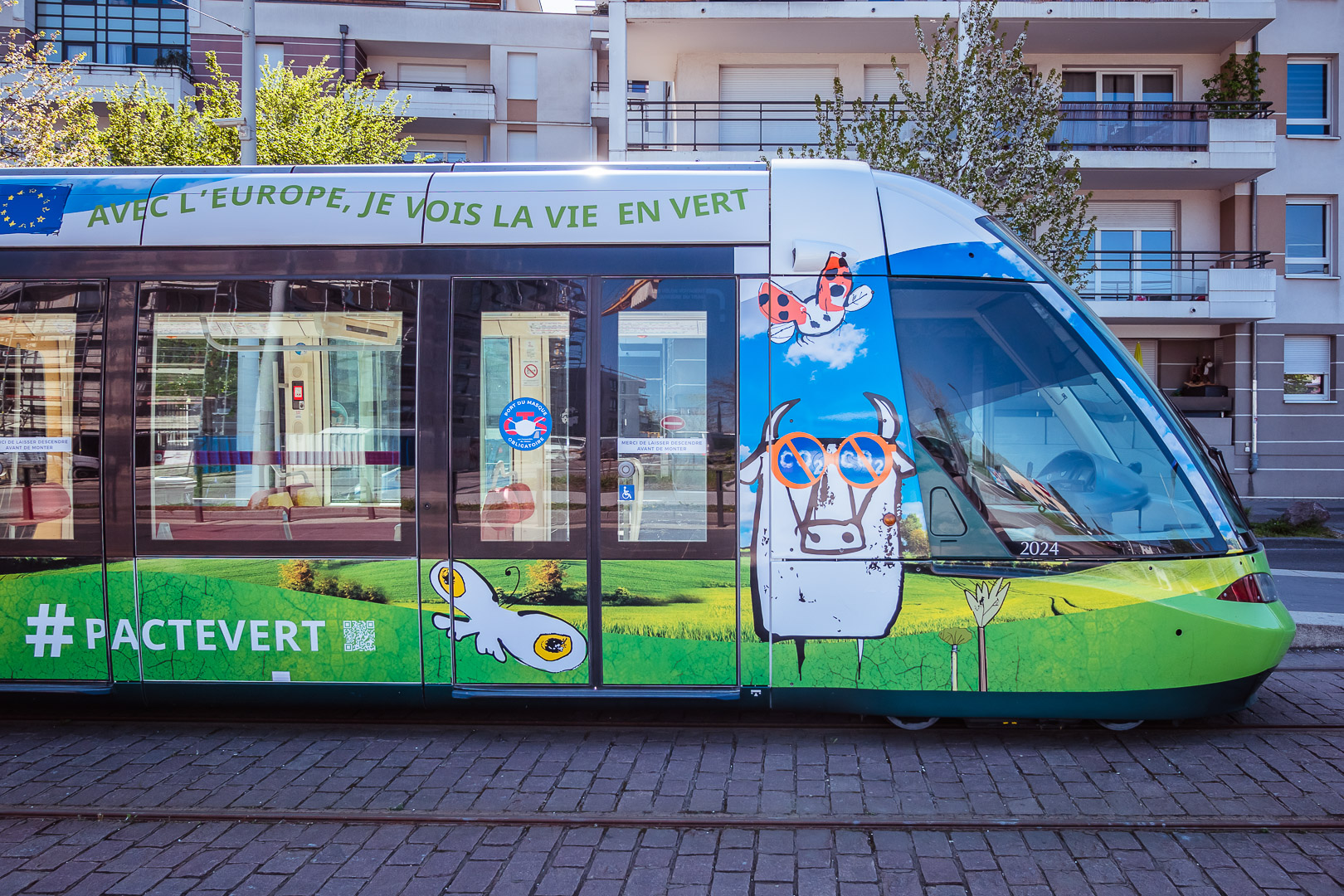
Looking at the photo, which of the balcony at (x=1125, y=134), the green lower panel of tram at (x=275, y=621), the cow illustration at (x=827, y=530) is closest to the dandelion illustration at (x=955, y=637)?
the cow illustration at (x=827, y=530)

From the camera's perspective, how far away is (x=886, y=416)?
15.4 feet

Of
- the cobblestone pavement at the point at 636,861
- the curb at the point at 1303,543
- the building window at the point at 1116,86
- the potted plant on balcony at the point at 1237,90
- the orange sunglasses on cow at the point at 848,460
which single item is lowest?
the cobblestone pavement at the point at 636,861

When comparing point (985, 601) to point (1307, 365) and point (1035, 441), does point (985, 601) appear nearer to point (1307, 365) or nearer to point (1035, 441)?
point (1035, 441)

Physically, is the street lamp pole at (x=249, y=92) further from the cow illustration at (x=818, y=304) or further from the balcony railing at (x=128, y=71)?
the balcony railing at (x=128, y=71)

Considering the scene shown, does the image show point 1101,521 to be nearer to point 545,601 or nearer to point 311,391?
point 545,601

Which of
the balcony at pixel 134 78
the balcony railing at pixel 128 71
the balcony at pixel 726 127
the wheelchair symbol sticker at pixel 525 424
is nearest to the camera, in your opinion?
the wheelchair symbol sticker at pixel 525 424

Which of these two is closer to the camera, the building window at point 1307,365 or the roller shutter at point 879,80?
the roller shutter at point 879,80

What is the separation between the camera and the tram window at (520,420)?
15.9ft

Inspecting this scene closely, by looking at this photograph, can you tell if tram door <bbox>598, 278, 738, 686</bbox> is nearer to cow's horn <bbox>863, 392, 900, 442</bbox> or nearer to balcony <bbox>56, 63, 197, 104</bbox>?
cow's horn <bbox>863, 392, 900, 442</bbox>

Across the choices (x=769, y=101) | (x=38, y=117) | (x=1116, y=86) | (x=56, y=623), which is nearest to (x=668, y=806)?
(x=56, y=623)

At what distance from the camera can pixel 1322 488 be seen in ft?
67.6

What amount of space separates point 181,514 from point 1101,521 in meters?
4.96

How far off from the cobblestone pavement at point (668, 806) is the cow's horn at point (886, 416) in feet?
5.53

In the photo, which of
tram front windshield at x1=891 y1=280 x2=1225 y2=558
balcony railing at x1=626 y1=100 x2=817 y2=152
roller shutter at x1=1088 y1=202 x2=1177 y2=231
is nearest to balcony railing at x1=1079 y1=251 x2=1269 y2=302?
roller shutter at x1=1088 y1=202 x2=1177 y2=231
